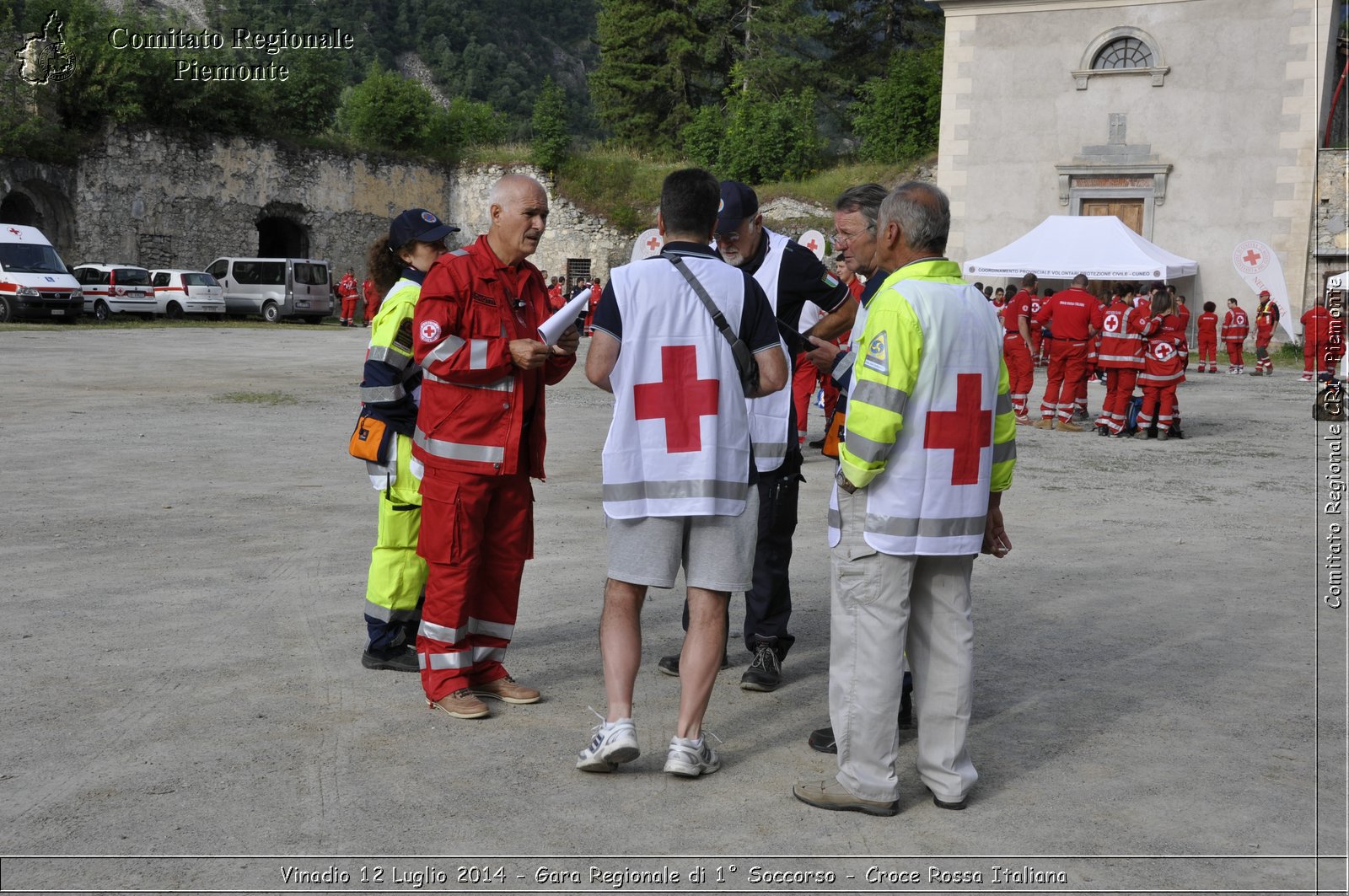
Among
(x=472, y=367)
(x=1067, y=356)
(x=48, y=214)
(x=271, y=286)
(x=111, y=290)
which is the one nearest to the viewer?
(x=472, y=367)

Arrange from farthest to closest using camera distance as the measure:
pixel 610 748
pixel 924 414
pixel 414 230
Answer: pixel 414 230
pixel 610 748
pixel 924 414

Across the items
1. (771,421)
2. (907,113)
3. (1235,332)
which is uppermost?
(907,113)

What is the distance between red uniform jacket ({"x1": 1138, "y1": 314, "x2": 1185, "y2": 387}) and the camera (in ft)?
45.7

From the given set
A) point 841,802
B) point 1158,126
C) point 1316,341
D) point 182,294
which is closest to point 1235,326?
point 1158,126

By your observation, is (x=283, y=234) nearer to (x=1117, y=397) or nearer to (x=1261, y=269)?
(x=1261, y=269)

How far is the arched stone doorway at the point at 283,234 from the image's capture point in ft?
134

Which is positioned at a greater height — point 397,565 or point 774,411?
point 774,411

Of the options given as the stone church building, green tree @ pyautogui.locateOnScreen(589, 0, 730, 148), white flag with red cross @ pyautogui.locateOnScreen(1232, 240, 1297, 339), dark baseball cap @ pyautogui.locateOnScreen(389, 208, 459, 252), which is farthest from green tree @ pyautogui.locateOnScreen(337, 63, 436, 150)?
dark baseball cap @ pyautogui.locateOnScreen(389, 208, 459, 252)

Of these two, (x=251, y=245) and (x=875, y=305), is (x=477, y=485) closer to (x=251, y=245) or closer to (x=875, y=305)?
(x=875, y=305)

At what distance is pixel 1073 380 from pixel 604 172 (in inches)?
1225

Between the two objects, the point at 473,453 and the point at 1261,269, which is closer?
the point at 473,453

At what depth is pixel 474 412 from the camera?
4.33 meters

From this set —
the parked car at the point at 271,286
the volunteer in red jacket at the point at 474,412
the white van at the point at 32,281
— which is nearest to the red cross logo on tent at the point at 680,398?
the volunteer in red jacket at the point at 474,412

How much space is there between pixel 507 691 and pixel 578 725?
0.40 metres
